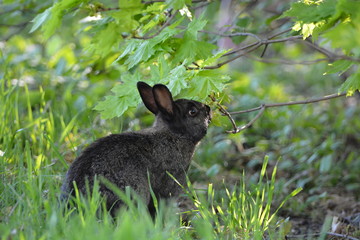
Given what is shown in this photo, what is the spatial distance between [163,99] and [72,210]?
1476mm

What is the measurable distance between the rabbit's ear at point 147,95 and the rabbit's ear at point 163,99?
0.19 ft

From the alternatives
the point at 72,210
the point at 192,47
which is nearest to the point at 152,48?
the point at 192,47

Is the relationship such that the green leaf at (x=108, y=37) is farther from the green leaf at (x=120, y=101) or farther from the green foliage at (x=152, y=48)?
the green leaf at (x=120, y=101)

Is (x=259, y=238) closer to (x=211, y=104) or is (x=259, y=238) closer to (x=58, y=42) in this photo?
(x=211, y=104)

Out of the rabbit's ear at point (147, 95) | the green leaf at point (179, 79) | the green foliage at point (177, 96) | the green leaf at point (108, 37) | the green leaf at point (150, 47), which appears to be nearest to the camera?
the green foliage at point (177, 96)

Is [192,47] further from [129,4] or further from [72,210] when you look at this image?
[72,210]

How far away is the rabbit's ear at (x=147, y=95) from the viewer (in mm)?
3904

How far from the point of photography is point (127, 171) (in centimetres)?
360

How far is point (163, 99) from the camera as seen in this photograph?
4.15 meters

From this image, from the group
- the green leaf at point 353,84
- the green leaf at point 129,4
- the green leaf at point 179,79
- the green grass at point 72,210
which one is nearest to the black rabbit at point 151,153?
the green grass at point 72,210

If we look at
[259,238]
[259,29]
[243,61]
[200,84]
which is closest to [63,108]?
[259,29]

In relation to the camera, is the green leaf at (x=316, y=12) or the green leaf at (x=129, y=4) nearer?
the green leaf at (x=316, y=12)

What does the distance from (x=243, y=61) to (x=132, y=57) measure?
7.46m

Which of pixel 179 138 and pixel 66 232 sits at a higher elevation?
pixel 66 232
